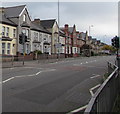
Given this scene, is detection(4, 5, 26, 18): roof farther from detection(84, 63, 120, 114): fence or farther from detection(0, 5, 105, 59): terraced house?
detection(84, 63, 120, 114): fence

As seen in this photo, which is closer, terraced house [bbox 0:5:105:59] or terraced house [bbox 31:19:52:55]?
terraced house [bbox 0:5:105:59]

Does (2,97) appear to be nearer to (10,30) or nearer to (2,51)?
(2,51)

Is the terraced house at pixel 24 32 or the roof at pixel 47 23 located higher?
the roof at pixel 47 23

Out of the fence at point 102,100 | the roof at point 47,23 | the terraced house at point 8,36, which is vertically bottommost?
the fence at point 102,100

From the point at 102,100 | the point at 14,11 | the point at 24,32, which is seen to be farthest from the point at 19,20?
the point at 102,100

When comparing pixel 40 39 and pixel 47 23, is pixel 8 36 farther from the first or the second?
pixel 47 23

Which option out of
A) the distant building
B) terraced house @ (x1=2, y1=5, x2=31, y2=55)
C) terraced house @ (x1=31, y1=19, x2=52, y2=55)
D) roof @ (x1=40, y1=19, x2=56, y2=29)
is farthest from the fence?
roof @ (x1=40, y1=19, x2=56, y2=29)

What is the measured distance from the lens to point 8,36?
33.8 m

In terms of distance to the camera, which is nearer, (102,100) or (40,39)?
(102,100)

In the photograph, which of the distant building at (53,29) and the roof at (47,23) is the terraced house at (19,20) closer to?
the distant building at (53,29)

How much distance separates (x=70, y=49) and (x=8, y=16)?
3215cm

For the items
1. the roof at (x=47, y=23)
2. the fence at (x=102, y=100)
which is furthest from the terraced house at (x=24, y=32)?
the fence at (x=102, y=100)

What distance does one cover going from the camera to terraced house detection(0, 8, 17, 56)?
32.2 m

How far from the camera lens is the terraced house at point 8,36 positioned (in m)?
32.2
